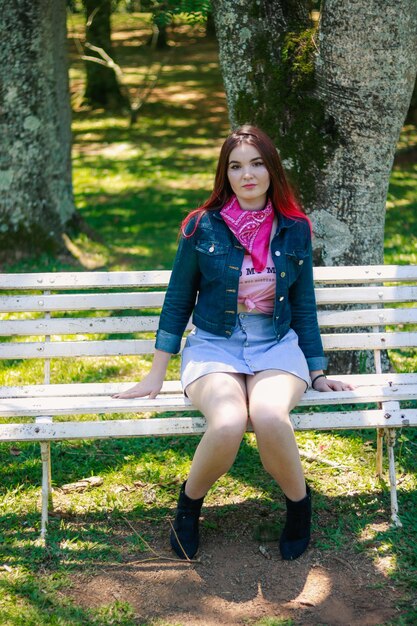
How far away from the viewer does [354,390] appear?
12.9 feet

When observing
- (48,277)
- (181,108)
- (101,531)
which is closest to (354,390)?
(101,531)

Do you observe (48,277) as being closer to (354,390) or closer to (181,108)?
(354,390)

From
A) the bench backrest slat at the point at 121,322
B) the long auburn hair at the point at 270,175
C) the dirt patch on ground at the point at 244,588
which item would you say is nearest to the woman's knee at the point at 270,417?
the dirt patch on ground at the point at 244,588

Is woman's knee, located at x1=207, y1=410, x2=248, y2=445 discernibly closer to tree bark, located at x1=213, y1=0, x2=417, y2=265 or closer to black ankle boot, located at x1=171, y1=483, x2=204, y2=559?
black ankle boot, located at x1=171, y1=483, x2=204, y2=559

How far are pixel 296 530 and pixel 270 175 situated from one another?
150 cm

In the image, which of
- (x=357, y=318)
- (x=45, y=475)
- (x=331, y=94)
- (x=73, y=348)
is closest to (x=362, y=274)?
(x=357, y=318)

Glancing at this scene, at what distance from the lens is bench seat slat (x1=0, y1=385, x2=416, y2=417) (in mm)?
3730

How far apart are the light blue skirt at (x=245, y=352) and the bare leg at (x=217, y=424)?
6 cm

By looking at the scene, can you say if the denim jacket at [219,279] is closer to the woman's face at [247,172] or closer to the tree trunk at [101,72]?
the woman's face at [247,172]

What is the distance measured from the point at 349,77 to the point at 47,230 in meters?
4.15

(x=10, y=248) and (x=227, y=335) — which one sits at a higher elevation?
(x=227, y=335)

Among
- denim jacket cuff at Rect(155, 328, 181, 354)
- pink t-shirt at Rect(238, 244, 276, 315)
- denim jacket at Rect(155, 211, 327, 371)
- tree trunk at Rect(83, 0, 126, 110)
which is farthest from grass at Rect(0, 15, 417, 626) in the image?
tree trunk at Rect(83, 0, 126, 110)

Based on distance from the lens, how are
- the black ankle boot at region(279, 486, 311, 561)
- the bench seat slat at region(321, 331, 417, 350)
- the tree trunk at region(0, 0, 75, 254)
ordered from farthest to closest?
the tree trunk at region(0, 0, 75, 254)
the bench seat slat at region(321, 331, 417, 350)
the black ankle boot at region(279, 486, 311, 561)

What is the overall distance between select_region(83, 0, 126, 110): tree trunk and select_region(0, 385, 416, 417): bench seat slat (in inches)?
477
